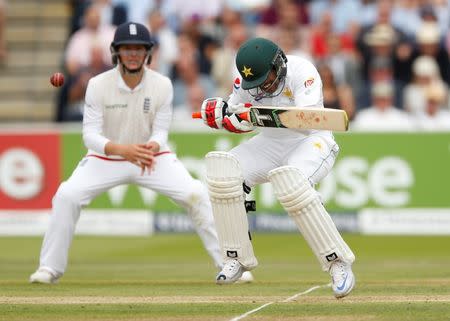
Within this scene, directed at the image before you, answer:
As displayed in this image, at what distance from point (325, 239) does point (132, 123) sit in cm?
244

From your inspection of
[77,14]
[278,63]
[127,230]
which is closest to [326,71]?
[127,230]

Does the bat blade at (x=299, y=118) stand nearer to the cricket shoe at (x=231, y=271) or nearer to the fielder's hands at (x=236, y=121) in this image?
the fielder's hands at (x=236, y=121)

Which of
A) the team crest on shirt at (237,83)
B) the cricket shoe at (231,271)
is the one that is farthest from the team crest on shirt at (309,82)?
the cricket shoe at (231,271)

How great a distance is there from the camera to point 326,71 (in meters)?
14.7

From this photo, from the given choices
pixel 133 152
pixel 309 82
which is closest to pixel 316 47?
pixel 133 152

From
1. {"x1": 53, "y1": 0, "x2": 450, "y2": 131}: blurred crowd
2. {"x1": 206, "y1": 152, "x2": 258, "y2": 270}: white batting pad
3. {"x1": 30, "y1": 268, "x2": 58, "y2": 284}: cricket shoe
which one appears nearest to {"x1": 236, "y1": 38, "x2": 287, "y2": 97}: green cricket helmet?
{"x1": 206, "y1": 152, "x2": 258, "y2": 270}: white batting pad

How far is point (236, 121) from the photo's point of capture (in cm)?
755

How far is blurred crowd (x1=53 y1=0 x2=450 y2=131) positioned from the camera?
15.0 metres

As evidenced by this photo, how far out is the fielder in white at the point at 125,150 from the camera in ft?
29.2

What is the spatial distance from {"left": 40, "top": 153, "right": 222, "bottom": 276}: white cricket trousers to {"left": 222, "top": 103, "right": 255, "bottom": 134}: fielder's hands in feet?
5.08

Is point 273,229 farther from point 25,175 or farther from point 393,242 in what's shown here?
point 25,175

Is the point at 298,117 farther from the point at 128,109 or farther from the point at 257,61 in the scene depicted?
the point at 128,109

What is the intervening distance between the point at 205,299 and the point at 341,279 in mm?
830

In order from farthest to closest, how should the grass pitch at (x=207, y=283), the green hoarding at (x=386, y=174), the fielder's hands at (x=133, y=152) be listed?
the green hoarding at (x=386, y=174), the fielder's hands at (x=133, y=152), the grass pitch at (x=207, y=283)
